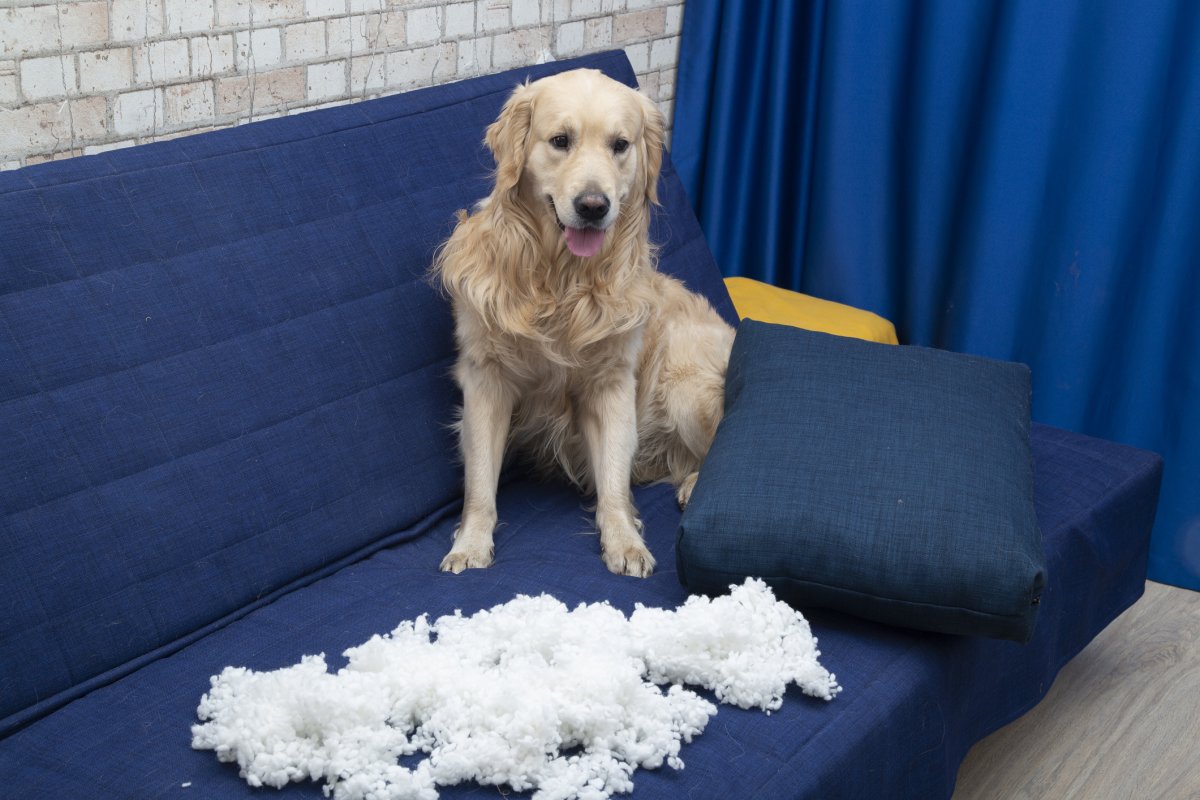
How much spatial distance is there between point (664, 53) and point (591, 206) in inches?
63.7

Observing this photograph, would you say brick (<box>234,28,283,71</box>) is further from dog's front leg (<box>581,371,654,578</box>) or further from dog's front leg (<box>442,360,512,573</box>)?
dog's front leg (<box>581,371,654,578</box>)

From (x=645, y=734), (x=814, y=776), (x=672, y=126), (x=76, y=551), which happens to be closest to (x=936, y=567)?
(x=814, y=776)

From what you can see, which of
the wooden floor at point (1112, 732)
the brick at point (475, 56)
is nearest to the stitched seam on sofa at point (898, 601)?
the wooden floor at point (1112, 732)

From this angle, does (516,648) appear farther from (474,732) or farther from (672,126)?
(672,126)

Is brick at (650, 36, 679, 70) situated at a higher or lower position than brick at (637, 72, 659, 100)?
higher

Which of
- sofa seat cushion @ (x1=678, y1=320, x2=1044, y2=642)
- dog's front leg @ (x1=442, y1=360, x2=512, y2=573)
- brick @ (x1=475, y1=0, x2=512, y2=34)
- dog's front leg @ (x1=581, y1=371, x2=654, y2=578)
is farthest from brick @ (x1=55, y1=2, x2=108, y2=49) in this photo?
sofa seat cushion @ (x1=678, y1=320, x2=1044, y2=642)

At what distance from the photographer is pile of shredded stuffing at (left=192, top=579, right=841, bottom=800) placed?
1422mm

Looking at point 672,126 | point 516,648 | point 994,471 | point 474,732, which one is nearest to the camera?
point 474,732

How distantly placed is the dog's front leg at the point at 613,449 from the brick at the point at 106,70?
3.38ft

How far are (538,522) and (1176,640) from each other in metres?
1.52

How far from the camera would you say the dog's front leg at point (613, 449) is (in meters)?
2.18

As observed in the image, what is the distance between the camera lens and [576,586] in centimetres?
195

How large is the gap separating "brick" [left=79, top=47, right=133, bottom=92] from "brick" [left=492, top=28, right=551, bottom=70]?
985mm

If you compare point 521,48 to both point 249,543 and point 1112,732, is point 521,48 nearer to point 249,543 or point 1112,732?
point 249,543
